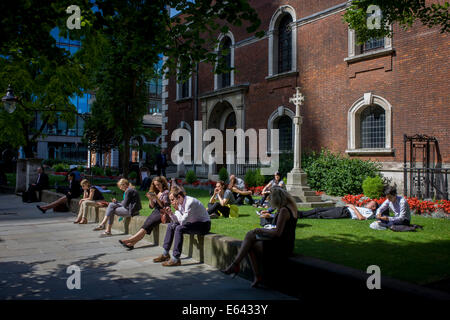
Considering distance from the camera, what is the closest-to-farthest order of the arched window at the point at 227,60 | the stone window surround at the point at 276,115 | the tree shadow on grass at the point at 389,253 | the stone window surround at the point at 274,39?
the tree shadow on grass at the point at 389,253 < the stone window surround at the point at 276,115 < the stone window surround at the point at 274,39 < the arched window at the point at 227,60

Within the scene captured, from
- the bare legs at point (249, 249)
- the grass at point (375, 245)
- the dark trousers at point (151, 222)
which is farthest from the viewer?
the dark trousers at point (151, 222)

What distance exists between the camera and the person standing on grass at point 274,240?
18.2 ft

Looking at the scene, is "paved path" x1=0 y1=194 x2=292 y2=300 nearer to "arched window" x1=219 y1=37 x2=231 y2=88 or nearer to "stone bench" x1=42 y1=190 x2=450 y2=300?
"stone bench" x1=42 y1=190 x2=450 y2=300

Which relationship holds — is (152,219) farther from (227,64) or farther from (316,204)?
(227,64)

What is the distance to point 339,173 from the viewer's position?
1473 cm

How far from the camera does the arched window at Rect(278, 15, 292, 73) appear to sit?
1954 cm

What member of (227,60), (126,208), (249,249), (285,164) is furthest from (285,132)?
(249,249)

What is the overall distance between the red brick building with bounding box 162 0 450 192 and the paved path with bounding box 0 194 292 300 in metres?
10.7

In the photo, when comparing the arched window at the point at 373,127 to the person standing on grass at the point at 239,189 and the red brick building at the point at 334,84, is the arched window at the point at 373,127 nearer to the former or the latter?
the red brick building at the point at 334,84

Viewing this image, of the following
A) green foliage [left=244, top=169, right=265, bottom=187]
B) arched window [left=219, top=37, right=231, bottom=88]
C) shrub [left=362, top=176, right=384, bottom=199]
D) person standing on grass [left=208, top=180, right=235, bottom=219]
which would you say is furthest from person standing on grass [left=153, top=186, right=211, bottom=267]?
arched window [left=219, top=37, right=231, bottom=88]

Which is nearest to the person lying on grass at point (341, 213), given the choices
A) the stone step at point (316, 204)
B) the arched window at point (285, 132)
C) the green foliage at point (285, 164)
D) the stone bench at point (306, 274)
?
Result: the stone step at point (316, 204)

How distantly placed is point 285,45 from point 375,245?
14705 millimetres

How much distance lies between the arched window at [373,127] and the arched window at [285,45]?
16.8 feet
